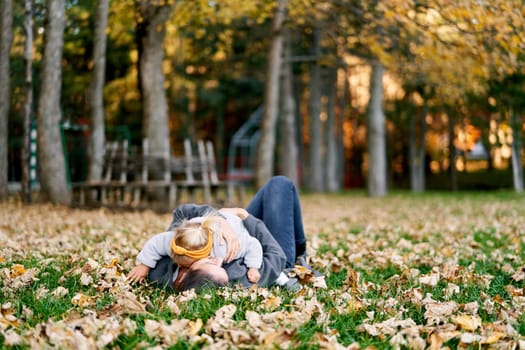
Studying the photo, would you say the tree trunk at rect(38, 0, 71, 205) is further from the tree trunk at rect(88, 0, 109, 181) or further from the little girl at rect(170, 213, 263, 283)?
the little girl at rect(170, 213, 263, 283)

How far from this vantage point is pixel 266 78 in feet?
58.9

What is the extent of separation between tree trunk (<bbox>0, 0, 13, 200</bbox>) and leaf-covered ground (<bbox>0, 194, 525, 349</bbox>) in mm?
7168

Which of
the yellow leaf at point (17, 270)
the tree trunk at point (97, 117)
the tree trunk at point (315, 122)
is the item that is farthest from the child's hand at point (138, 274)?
the tree trunk at point (315, 122)

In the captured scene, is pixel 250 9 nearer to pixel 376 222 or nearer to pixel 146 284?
pixel 376 222

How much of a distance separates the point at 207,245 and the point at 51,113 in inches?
386

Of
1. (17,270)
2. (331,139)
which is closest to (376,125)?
(331,139)

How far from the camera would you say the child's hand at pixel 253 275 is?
14.3 ft

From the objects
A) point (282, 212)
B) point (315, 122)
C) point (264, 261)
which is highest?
point (315, 122)

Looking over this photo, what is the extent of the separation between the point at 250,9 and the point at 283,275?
1168cm

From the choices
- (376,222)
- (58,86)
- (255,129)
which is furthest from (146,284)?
(255,129)

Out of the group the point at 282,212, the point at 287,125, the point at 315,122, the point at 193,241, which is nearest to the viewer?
the point at 193,241

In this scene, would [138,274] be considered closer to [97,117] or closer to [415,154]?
[97,117]

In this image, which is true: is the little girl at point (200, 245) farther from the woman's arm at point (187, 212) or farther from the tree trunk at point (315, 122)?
the tree trunk at point (315, 122)

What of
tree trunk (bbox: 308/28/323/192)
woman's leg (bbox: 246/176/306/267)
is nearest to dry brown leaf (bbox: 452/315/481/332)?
woman's leg (bbox: 246/176/306/267)
